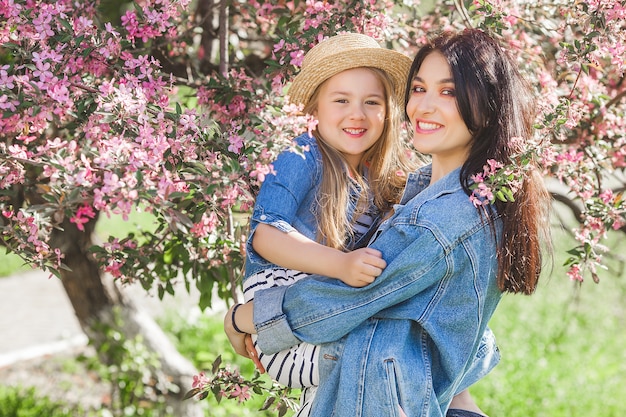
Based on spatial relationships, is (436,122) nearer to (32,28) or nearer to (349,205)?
(349,205)

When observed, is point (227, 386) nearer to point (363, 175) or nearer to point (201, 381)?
point (201, 381)

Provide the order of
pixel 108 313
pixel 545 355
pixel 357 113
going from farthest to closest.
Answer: pixel 545 355 → pixel 108 313 → pixel 357 113

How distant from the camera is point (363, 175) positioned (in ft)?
8.74

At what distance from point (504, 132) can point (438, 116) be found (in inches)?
7.3

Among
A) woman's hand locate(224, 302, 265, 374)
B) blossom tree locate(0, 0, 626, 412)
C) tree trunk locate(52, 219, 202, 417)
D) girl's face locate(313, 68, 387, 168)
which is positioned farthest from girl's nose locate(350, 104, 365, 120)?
tree trunk locate(52, 219, 202, 417)

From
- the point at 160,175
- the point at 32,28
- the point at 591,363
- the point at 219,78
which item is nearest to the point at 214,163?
the point at 160,175

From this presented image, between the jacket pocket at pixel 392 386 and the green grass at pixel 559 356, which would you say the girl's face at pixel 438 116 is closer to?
the jacket pocket at pixel 392 386

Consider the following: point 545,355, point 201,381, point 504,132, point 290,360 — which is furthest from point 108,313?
point 545,355

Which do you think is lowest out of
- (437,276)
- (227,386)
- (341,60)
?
(227,386)

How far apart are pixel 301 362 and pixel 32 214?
0.84m

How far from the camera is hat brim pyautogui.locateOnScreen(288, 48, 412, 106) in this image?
248 centimetres

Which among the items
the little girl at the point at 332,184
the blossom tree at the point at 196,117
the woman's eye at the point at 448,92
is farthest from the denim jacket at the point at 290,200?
the woman's eye at the point at 448,92

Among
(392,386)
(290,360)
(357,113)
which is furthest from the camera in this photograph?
(357,113)

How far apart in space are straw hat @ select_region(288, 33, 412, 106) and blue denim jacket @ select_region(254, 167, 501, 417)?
1.68ft
